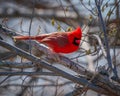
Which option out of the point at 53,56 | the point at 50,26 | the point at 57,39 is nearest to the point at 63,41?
the point at 57,39

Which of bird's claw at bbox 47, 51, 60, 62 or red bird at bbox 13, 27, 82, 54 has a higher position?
red bird at bbox 13, 27, 82, 54

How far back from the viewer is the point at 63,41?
4.38 m

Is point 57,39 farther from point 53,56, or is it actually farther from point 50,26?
point 50,26

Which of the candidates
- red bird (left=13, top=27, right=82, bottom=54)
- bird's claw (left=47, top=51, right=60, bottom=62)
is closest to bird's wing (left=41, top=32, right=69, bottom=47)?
red bird (left=13, top=27, right=82, bottom=54)

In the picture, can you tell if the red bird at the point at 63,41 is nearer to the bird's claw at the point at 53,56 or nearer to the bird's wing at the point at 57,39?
the bird's wing at the point at 57,39

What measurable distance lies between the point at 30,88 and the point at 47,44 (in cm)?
50

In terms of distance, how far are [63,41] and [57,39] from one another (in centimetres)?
8

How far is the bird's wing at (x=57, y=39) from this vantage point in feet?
14.1

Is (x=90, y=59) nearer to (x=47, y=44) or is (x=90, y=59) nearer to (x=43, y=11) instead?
(x=47, y=44)

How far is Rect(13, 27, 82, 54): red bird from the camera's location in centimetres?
426

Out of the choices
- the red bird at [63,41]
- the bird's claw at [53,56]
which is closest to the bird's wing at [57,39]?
the red bird at [63,41]

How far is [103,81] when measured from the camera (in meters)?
3.57

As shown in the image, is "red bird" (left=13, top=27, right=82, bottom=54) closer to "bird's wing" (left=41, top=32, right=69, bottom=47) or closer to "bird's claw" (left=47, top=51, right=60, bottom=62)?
"bird's wing" (left=41, top=32, right=69, bottom=47)

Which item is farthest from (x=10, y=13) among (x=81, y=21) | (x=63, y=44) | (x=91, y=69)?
(x=91, y=69)
